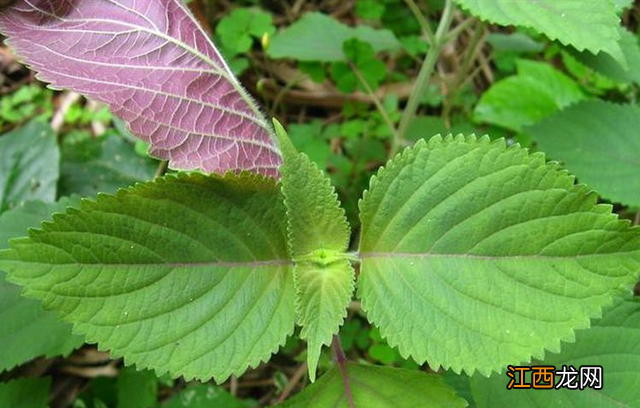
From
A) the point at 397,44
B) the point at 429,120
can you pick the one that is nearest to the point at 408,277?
the point at 429,120

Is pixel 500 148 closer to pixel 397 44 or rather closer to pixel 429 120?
pixel 429 120

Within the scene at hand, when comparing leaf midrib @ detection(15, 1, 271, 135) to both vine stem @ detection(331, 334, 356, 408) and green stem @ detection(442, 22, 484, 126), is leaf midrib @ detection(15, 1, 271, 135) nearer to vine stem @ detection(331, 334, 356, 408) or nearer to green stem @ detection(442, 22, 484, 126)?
vine stem @ detection(331, 334, 356, 408)

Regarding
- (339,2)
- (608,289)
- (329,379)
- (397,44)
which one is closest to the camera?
(608,289)

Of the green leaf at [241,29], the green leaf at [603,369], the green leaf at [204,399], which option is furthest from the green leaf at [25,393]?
the green leaf at [241,29]

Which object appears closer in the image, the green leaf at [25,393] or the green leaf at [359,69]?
the green leaf at [25,393]

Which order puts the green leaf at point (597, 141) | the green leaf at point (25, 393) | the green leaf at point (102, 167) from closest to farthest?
the green leaf at point (25, 393) → the green leaf at point (597, 141) → the green leaf at point (102, 167)

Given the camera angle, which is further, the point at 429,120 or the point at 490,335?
the point at 429,120

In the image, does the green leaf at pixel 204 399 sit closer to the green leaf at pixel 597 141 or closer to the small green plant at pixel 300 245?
the small green plant at pixel 300 245
